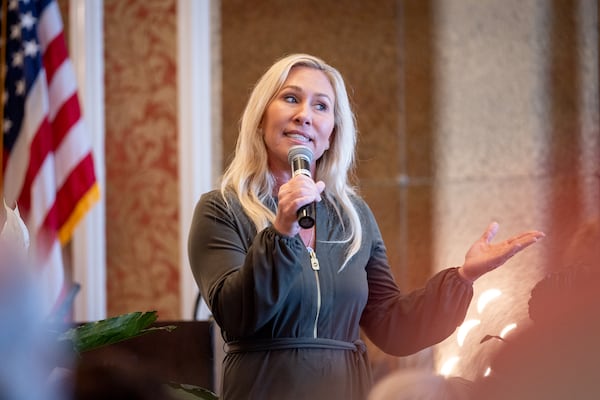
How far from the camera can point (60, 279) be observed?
11.0 ft

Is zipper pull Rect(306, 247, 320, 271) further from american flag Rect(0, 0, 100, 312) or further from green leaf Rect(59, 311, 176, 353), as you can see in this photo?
american flag Rect(0, 0, 100, 312)

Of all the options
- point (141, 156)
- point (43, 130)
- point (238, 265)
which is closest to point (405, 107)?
point (141, 156)

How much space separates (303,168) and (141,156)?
96.5 inches

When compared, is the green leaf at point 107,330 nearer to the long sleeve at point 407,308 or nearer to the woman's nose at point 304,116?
the long sleeve at point 407,308

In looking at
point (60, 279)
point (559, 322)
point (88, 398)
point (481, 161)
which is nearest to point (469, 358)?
point (559, 322)

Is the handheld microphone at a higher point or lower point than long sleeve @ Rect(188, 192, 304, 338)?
higher

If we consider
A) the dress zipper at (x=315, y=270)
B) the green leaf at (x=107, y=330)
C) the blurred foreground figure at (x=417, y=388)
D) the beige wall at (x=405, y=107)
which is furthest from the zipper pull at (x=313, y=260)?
the beige wall at (x=405, y=107)

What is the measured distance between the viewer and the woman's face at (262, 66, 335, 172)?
1770mm

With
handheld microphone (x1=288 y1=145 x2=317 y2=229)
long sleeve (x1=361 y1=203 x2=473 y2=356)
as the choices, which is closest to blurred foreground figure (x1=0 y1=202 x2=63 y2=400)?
handheld microphone (x1=288 y1=145 x2=317 y2=229)

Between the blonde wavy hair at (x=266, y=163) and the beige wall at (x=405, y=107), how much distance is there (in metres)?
1.79

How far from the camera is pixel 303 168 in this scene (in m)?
1.59

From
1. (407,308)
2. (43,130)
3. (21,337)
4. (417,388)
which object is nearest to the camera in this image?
(21,337)

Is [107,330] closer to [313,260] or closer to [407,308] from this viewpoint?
[313,260]

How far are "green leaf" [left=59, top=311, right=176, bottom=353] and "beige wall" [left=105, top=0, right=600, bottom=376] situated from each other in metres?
2.44
